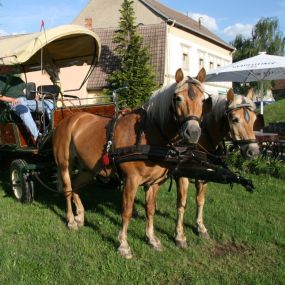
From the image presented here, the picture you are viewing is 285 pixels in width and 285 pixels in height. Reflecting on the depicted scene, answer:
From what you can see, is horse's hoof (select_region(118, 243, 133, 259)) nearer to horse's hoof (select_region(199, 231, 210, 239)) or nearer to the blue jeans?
horse's hoof (select_region(199, 231, 210, 239))

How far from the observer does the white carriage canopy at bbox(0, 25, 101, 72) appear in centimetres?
644

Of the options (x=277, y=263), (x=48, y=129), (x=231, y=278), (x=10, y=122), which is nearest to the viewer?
(x=231, y=278)

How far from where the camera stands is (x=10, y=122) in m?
7.27

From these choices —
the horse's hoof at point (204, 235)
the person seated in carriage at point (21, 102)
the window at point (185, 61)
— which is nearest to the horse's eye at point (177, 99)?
the horse's hoof at point (204, 235)

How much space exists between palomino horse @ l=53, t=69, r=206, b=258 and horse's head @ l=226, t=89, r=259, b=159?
680 mm

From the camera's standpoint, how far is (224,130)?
16.8ft

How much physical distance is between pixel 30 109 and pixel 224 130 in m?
3.50

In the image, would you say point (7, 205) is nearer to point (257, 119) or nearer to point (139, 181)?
point (139, 181)

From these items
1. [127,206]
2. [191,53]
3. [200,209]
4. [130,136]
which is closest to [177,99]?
[130,136]

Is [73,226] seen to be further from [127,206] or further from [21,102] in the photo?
[21,102]

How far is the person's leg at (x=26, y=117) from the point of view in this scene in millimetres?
6824

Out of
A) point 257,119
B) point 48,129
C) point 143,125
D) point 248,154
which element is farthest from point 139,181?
point 48,129

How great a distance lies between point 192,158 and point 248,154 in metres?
0.60

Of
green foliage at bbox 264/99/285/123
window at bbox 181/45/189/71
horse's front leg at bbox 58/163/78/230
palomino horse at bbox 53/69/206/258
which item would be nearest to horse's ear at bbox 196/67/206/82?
palomino horse at bbox 53/69/206/258
